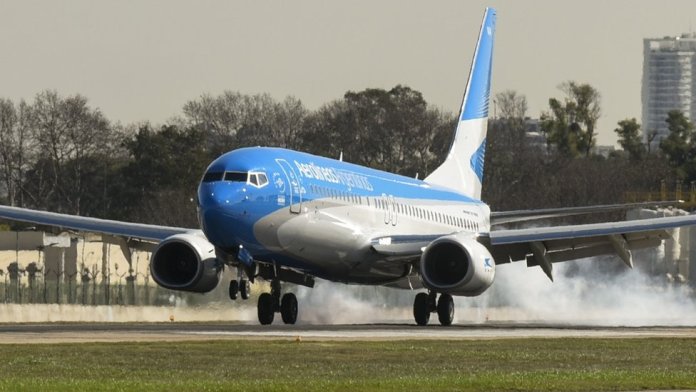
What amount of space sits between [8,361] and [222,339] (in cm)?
782

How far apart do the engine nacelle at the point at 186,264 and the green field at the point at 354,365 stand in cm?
972

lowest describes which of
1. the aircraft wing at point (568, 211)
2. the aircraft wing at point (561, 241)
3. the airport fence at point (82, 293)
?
the airport fence at point (82, 293)

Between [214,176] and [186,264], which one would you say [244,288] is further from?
[186,264]

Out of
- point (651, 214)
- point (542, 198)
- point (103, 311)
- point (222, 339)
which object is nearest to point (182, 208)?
point (542, 198)

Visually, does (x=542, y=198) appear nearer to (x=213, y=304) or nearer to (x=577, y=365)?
(x=213, y=304)

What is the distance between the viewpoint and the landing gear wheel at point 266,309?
4828 cm

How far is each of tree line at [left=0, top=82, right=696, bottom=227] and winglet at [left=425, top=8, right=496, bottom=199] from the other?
45.2m

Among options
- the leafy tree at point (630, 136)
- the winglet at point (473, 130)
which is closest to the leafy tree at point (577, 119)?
the leafy tree at point (630, 136)

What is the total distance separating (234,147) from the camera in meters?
128

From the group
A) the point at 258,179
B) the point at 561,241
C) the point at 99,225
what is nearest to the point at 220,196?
the point at 258,179

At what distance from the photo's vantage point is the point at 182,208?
106 metres

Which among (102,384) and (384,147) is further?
(384,147)

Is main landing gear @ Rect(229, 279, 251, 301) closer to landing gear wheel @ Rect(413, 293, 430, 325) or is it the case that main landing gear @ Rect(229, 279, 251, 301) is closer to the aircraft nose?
the aircraft nose

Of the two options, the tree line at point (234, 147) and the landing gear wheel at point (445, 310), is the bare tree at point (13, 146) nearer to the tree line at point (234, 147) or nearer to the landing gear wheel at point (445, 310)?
the tree line at point (234, 147)
